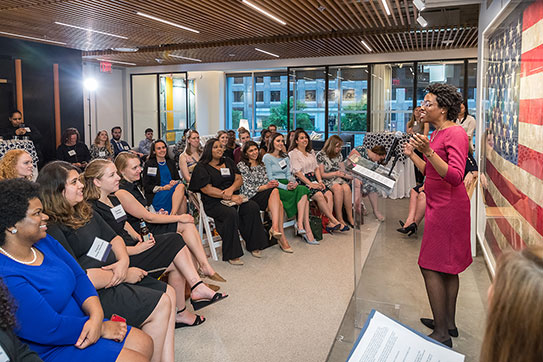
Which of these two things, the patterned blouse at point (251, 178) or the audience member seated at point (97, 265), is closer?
the audience member seated at point (97, 265)

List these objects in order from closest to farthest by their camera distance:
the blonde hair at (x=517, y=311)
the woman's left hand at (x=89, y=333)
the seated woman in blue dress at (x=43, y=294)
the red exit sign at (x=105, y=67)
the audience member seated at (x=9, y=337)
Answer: the blonde hair at (x=517, y=311) < the audience member seated at (x=9, y=337) < the seated woman in blue dress at (x=43, y=294) < the woman's left hand at (x=89, y=333) < the red exit sign at (x=105, y=67)

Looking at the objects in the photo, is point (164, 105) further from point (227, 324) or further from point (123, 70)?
point (227, 324)

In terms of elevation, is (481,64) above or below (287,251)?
above

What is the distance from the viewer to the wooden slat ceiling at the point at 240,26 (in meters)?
6.83

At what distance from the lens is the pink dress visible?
274cm

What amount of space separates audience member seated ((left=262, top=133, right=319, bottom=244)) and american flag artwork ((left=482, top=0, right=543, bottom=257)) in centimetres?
209

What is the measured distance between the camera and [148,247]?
11.2 ft

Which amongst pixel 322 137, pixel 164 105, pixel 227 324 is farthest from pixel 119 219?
pixel 164 105

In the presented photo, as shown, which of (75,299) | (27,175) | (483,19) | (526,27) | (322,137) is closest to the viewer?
(75,299)

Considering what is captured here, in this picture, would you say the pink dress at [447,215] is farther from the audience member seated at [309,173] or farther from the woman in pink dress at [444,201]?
the audience member seated at [309,173]

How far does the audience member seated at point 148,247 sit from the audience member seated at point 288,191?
98.2 inches

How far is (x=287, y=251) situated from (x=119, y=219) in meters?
2.57

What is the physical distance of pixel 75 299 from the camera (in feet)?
7.46

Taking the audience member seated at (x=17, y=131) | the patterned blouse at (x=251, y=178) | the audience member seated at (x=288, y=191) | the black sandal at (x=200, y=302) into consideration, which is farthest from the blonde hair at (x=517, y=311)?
the audience member seated at (x=17, y=131)
